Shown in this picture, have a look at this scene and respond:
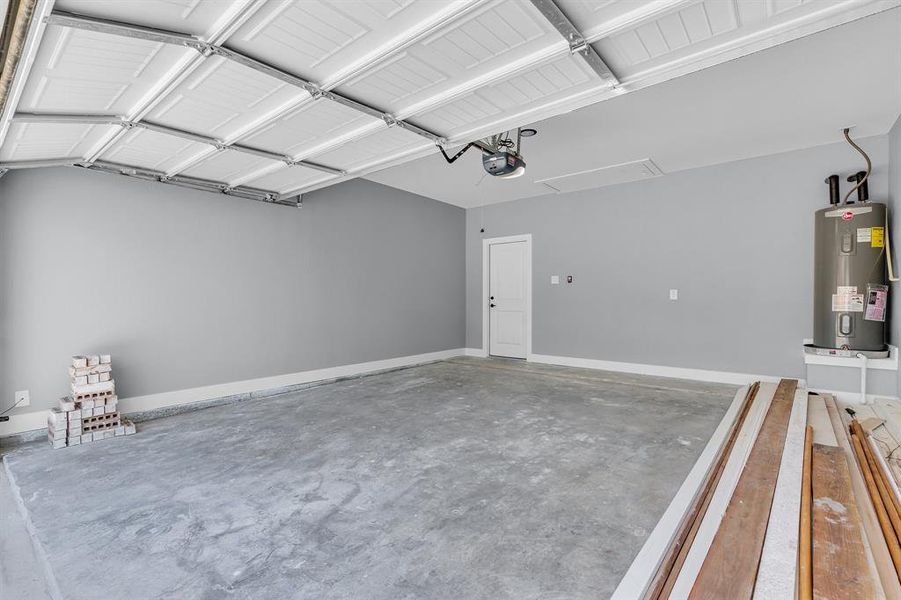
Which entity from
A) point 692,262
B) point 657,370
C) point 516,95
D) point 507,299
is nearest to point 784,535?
point 516,95

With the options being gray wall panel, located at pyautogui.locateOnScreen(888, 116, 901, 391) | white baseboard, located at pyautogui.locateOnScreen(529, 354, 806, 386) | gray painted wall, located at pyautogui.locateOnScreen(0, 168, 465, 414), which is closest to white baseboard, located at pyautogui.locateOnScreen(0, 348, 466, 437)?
gray painted wall, located at pyautogui.locateOnScreen(0, 168, 465, 414)

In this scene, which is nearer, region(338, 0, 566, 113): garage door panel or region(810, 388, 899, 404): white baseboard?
region(338, 0, 566, 113): garage door panel

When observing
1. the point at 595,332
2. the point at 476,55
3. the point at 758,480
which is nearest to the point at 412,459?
the point at 758,480

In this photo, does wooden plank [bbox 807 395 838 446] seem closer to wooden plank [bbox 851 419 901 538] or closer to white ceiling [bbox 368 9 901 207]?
wooden plank [bbox 851 419 901 538]

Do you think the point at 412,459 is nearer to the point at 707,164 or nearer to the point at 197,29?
the point at 197,29

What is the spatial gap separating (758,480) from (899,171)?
144 inches

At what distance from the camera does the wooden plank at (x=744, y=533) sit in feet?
4.87

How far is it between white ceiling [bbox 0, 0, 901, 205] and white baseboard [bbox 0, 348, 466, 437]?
219 centimetres

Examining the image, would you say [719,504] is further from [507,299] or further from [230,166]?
[507,299]

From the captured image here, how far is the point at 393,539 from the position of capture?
2.04m

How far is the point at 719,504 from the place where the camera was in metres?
2.12

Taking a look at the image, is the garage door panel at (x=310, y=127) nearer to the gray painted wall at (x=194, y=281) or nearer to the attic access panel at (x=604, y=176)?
the gray painted wall at (x=194, y=281)

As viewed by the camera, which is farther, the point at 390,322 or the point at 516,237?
the point at 516,237

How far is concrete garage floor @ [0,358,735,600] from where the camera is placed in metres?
1.77
